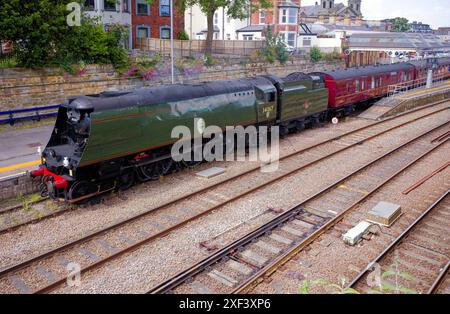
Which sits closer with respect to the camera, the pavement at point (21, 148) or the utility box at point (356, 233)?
the utility box at point (356, 233)

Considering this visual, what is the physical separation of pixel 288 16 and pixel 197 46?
1596 cm

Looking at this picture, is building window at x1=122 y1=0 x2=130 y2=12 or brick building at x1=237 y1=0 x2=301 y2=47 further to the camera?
brick building at x1=237 y1=0 x2=301 y2=47

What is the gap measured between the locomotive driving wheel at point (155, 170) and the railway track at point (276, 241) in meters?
5.04

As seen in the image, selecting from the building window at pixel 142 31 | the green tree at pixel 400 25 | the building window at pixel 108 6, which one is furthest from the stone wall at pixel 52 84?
the green tree at pixel 400 25

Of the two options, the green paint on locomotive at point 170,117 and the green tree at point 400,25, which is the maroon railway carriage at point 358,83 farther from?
the green tree at point 400,25

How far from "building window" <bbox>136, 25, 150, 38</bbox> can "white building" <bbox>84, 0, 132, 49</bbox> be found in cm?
205

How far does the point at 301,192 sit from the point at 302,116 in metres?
8.43

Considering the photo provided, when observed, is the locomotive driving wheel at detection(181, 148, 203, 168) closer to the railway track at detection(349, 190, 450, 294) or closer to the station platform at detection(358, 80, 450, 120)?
the railway track at detection(349, 190, 450, 294)

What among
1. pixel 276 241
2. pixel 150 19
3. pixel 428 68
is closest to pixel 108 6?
pixel 150 19

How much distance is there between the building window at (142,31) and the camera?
117ft

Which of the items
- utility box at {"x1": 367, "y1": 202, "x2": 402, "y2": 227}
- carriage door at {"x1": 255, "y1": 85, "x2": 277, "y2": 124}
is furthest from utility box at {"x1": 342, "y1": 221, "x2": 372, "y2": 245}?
carriage door at {"x1": 255, "y1": 85, "x2": 277, "y2": 124}

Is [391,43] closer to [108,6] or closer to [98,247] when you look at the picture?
[108,6]

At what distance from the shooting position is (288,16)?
45.2 metres

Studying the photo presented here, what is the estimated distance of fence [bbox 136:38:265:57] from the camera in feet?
105
